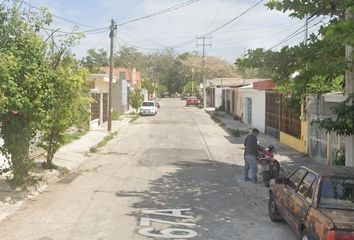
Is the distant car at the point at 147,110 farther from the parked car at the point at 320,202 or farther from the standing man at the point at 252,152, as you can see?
the parked car at the point at 320,202

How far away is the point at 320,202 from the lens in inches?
301

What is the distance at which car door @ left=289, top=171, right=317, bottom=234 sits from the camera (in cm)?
799

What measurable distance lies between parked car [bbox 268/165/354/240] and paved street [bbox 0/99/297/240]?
0.91 meters

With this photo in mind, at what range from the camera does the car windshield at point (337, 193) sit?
24.9 feet

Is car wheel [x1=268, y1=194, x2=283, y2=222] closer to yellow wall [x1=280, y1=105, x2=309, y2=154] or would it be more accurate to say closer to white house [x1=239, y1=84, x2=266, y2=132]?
yellow wall [x1=280, y1=105, x2=309, y2=154]

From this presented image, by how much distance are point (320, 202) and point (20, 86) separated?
23.8 feet

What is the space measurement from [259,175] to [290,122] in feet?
31.6

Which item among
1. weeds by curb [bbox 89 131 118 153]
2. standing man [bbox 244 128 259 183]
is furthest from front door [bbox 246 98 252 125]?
standing man [bbox 244 128 259 183]

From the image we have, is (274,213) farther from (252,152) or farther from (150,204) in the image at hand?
(252,152)

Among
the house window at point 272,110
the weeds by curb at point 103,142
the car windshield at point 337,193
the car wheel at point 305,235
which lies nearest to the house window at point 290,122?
the house window at point 272,110

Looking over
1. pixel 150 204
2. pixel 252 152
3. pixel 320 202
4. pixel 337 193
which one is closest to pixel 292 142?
pixel 252 152

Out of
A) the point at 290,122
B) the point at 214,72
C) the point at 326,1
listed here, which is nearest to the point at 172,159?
the point at 290,122

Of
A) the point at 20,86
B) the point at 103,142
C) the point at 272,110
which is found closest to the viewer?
the point at 20,86

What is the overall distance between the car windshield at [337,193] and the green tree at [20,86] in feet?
21.8
